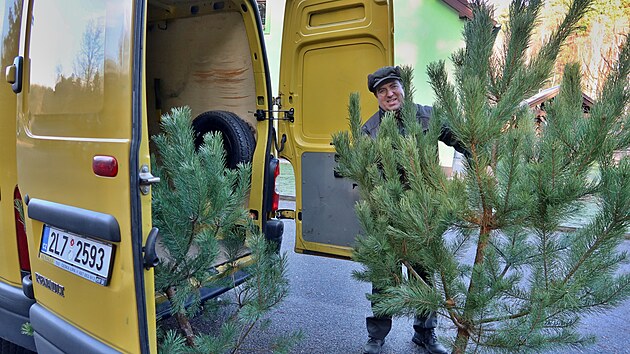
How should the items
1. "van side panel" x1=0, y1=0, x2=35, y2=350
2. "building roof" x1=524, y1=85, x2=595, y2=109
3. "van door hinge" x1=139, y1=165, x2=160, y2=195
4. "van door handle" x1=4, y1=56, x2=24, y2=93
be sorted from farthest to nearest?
"van side panel" x1=0, y1=0, x2=35, y2=350 → "van door handle" x1=4, y1=56, x2=24, y2=93 → "van door hinge" x1=139, y1=165, x2=160, y2=195 → "building roof" x1=524, y1=85, x2=595, y2=109

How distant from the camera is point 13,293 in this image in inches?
88.1

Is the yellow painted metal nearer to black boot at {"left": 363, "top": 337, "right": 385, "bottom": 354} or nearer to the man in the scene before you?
the man

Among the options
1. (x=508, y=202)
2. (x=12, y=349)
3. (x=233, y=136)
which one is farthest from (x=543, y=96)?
(x=12, y=349)

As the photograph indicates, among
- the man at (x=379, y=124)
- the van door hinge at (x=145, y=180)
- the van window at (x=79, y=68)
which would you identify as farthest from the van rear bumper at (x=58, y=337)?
the man at (x=379, y=124)

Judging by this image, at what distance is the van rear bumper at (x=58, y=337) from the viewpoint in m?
1.75

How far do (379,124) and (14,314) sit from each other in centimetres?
205

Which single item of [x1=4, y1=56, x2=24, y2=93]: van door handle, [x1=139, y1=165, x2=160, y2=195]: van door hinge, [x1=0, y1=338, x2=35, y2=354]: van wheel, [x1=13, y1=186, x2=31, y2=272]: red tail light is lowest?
[x1=0, y1=338, x2=35, y2=354]: van wheel

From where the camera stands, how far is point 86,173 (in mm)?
1697

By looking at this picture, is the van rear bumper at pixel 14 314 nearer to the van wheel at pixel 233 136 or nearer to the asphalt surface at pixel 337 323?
the asphalt surface at pixel 337 323

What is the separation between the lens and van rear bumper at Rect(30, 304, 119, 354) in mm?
1748

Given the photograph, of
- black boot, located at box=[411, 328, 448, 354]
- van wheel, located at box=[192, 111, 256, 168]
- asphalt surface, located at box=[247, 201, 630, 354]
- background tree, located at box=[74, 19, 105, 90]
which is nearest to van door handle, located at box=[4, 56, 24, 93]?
background tree, located at box=[74, 19, 105, 90]

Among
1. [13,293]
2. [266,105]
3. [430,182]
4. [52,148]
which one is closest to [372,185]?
[430,182]

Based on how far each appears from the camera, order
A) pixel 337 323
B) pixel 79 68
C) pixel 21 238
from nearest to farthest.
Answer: pixel 79 68, pixel 21 238, pixel 337 323

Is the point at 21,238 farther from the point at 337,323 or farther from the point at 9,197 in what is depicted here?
the point at 337,323
